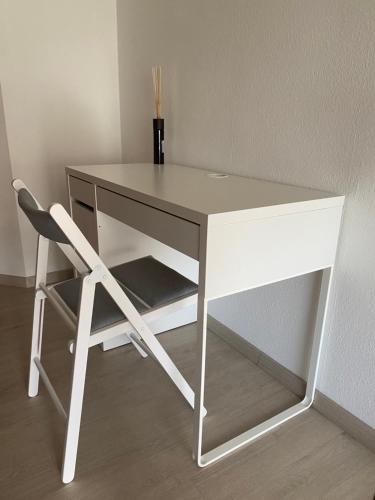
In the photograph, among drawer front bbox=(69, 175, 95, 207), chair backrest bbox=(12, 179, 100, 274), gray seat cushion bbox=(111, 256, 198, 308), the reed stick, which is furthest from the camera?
the reed stick

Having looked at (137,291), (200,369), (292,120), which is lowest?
(200,369)

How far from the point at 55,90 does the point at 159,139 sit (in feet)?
2.41

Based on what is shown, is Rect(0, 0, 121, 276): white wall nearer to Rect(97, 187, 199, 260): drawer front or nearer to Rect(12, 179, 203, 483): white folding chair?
Rect(97, 187, 199, 260): drawer front

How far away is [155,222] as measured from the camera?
1077 millimetres

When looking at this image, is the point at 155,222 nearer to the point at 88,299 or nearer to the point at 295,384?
the point at 88,299

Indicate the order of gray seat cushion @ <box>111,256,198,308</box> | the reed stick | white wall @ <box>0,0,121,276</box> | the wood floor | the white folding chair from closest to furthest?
the white folding chair → the wood floor → gray seat cushion @ <box>111,256,198,308</box> → the reed stick → white wall @ <box>0,0,121,276</box>

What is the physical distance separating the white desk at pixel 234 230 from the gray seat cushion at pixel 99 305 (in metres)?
0.23

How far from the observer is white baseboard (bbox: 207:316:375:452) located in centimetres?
119

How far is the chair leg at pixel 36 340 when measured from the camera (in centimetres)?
126

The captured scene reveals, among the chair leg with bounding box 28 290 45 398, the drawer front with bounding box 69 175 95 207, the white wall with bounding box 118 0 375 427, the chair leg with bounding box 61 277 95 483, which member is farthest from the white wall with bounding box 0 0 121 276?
the chair leg with bounding box 61 277 95 483

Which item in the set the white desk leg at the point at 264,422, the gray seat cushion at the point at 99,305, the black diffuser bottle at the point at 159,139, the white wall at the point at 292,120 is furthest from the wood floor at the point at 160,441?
the black diffuser bottle at the point at 159,139

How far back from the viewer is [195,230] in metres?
0.91

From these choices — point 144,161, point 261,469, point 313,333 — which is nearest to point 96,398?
point 261,469

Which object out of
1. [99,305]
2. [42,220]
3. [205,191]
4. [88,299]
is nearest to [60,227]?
[42,220]
